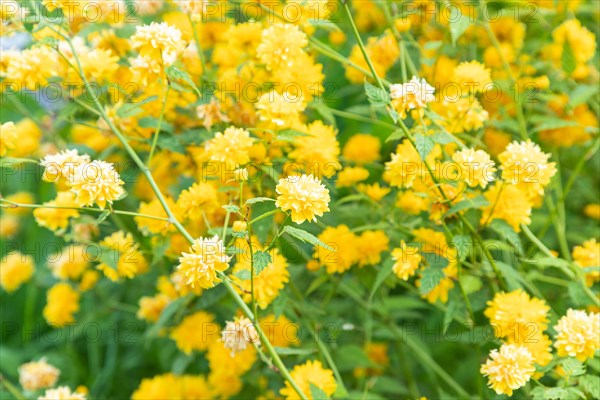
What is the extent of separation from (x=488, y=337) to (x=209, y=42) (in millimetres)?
1155

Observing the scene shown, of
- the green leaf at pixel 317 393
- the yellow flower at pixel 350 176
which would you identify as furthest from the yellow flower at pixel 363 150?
the green leaf at pixel 317 393

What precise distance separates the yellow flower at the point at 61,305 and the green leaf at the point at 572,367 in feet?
4.80

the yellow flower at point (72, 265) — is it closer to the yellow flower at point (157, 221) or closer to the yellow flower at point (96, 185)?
the yellow flower at point (157, 221)

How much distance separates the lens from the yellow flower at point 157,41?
1.35 metres

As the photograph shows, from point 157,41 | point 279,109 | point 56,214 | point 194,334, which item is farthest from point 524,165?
point 56,214

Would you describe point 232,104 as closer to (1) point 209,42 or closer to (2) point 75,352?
(1) point 209,42

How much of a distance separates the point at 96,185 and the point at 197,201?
254 millimetres

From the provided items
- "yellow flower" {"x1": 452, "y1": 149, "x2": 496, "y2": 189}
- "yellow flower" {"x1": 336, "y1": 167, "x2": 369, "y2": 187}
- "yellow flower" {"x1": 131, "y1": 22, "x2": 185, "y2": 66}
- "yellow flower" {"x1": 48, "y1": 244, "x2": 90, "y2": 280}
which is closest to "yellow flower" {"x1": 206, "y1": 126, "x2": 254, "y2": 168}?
"yellow flower" {"x1": 131, "y1": 22, "x2": 185, "y2": 66}

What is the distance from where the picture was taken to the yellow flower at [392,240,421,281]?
1.38 metres

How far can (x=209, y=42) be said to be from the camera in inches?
81.3

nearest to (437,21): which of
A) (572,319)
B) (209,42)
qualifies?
(209,42)

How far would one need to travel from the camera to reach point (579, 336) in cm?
126

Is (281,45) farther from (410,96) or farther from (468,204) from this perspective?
(468,204)

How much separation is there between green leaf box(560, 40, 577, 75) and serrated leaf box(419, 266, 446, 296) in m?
0.75
